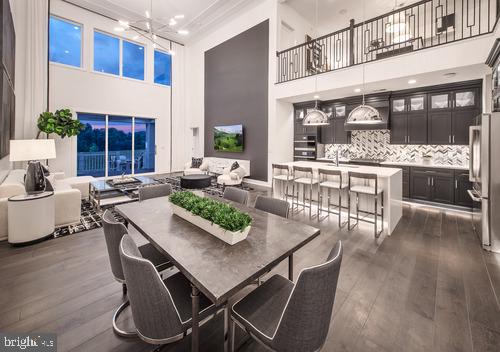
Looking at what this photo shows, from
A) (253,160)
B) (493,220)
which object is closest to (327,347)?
(493,220)

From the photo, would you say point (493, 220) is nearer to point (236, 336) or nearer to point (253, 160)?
point (236, 336)

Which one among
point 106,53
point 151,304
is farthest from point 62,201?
point 106,53

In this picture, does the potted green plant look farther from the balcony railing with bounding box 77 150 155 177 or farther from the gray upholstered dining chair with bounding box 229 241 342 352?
the balcony railing with bounding box 77 150 155 177

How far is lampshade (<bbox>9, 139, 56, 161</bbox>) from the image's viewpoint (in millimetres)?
3317

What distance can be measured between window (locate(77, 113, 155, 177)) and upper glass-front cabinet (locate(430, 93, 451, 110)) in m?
9.06

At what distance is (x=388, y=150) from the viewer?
6.19 meters

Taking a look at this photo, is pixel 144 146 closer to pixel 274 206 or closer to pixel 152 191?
pixel 152 191

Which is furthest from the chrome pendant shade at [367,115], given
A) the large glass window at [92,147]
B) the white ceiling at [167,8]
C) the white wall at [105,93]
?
the large glass window at [92,147]

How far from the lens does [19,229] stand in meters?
3.11

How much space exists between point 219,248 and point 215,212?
0.94 feet

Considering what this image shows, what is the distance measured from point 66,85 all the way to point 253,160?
6.23 m

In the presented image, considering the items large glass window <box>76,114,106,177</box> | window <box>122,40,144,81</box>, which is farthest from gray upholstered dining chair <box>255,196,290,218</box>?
window <box>122,40,144,81</box>

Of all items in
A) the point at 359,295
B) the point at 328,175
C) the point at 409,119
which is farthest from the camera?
the point at 409,119

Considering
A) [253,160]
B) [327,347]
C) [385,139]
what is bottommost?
[327,347]
